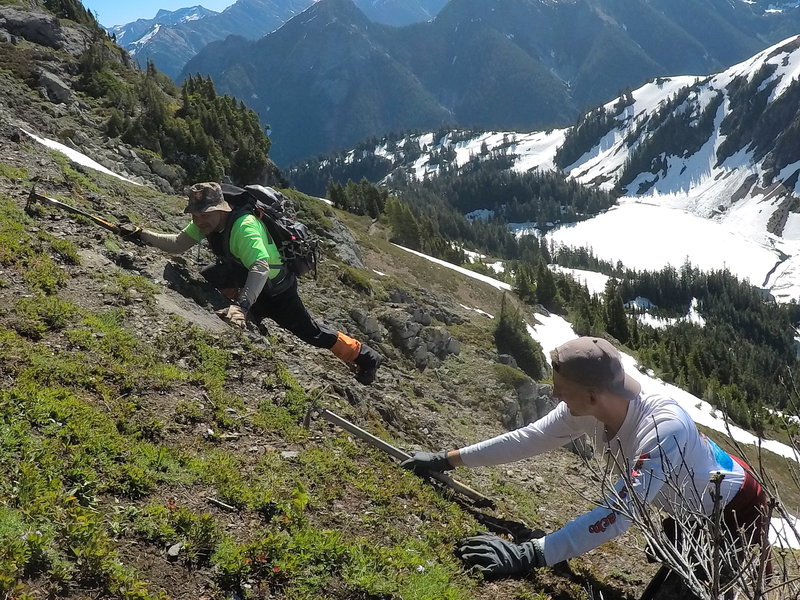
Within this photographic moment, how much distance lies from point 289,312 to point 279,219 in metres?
1.87

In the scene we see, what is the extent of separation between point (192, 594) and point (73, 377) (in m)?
3.59

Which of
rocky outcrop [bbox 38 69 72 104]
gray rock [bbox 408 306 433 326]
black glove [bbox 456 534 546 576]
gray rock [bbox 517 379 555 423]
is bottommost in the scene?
gray rock [bbox 517 379 555 423]

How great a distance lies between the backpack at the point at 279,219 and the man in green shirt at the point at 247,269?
154 millimetres

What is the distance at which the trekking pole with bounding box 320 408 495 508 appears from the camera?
24.2ft

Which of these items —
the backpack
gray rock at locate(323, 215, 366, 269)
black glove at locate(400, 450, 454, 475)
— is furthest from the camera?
gray rock at locate(323, 215, 366, 269)

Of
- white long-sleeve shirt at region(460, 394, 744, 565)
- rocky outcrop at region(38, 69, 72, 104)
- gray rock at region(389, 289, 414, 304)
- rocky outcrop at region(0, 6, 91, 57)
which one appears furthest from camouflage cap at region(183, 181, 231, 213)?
rocky outcrop at region(0, 6, 91, 57)

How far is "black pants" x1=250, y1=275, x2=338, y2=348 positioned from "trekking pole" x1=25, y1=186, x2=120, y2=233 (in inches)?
160

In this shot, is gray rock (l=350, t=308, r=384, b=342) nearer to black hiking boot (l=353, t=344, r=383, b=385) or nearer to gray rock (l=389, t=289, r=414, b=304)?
gray rock (l=389, t=289, r=414, b=304)

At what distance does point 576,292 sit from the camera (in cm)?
10381

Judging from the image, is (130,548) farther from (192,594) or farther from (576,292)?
(576,292)

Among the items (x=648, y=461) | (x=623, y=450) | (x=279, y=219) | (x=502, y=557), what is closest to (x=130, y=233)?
(x=279, y=219)

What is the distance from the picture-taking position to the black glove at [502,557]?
560 cm

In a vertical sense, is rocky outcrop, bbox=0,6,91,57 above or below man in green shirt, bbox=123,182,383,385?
above

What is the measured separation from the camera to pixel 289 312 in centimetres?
1027
